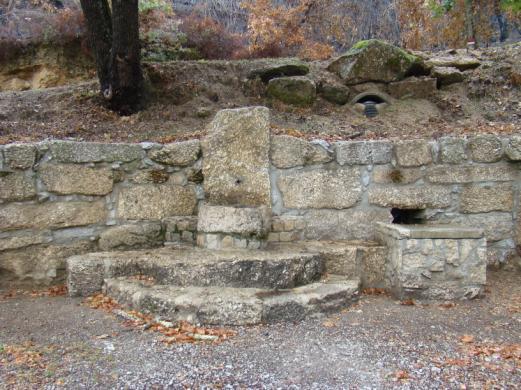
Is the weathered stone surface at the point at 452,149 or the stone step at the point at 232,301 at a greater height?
the weathered stone surface at the point at 452,149

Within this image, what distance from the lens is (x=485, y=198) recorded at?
3863 millimetres

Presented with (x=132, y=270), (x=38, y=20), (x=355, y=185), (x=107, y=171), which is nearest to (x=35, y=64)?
(x=38, y=20)

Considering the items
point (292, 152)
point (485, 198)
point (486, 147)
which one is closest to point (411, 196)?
point (485, 198)

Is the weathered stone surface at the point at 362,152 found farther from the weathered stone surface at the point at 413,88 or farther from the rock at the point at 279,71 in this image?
the rock at the point at 279,71

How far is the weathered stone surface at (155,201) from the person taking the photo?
12.4ft

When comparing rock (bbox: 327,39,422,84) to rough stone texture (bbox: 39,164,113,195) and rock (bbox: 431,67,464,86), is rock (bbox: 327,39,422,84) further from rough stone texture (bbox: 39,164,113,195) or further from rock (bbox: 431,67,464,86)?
rough stone texture (bbox: 39,164,113,195)

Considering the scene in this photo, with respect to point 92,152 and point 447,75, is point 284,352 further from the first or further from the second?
point 447,75

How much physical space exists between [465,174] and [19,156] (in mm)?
3543

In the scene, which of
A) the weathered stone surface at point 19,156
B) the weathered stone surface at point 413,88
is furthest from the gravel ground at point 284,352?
the weathered stone surface at point 413,88

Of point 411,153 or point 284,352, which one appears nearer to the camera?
point 284,352

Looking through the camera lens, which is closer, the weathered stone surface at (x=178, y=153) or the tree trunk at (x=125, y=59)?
the weathered stone surface at (x=178, y=153)

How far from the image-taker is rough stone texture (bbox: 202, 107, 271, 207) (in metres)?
3.80

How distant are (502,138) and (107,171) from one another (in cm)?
328

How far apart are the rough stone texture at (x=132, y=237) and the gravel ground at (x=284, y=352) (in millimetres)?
697
